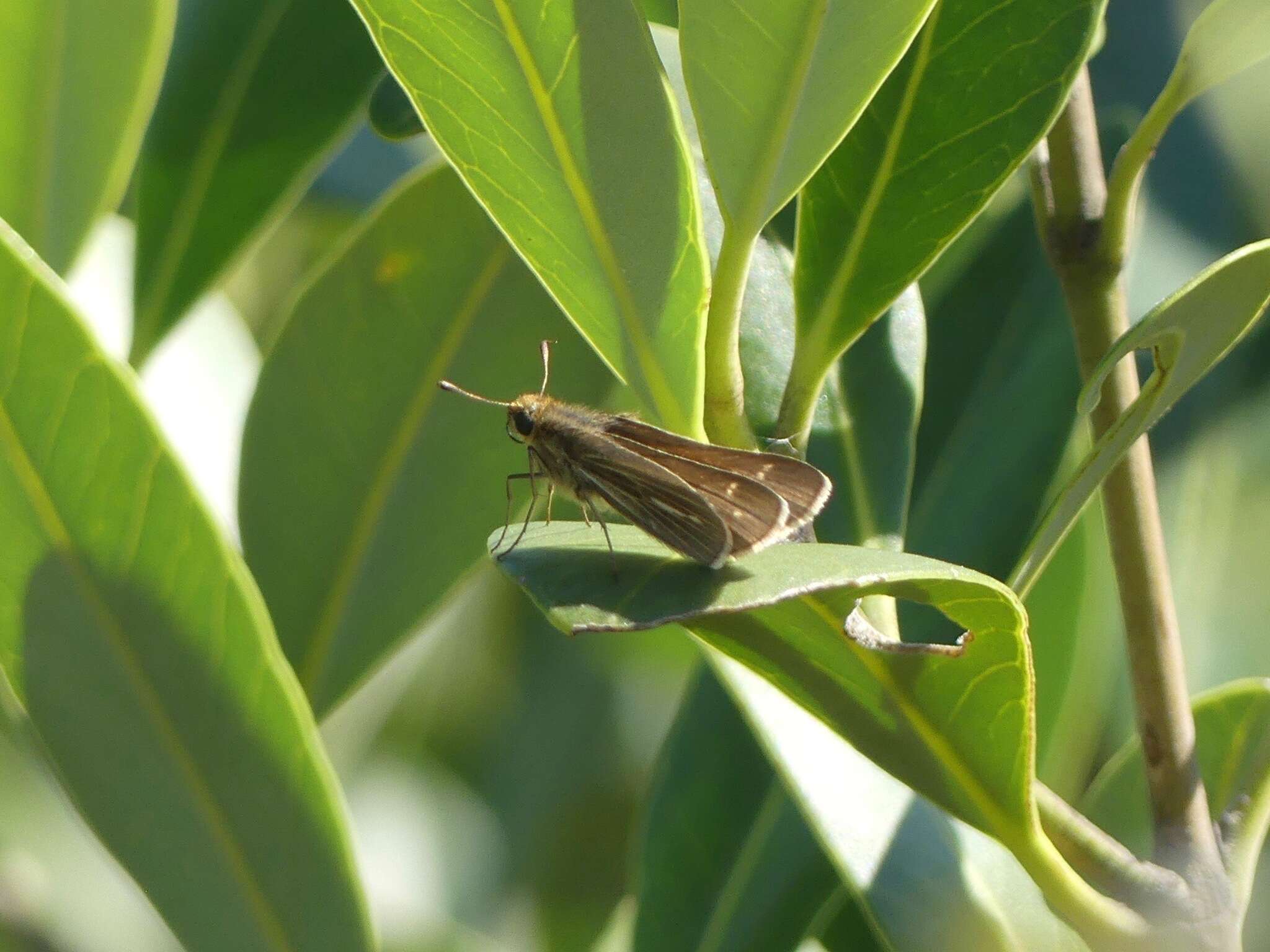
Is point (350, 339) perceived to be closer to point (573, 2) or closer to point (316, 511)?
point (316, 511)

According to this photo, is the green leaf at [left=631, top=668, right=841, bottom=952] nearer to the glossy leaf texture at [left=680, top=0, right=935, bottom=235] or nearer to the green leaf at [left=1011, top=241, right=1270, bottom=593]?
the green leaf at [left=1011, top=241, right=1270, bottom=593]

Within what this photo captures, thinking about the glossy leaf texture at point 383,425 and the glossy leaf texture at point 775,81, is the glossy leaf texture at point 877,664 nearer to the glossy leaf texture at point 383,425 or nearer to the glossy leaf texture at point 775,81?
the glossy leaf texture at point 775,81

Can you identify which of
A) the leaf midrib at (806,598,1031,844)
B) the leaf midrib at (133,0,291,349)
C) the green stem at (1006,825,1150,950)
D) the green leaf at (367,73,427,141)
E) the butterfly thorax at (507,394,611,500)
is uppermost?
the leaf midrib at (133,0,291,349)

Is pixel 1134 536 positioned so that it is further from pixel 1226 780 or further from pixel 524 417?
pixel 524 417

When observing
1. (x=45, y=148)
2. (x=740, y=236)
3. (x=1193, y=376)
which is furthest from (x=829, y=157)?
(x=45, y=148)

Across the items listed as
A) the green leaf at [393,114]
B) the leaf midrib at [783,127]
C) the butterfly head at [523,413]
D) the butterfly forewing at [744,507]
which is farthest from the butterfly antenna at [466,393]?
the leaf midrib at [783,127]

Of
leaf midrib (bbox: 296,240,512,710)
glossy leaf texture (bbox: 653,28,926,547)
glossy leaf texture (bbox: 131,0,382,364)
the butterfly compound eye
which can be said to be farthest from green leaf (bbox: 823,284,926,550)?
glossy leaf texture (bbox: 131,0,382,364)

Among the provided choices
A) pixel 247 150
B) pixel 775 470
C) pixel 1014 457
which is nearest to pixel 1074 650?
pixel 1014 457
